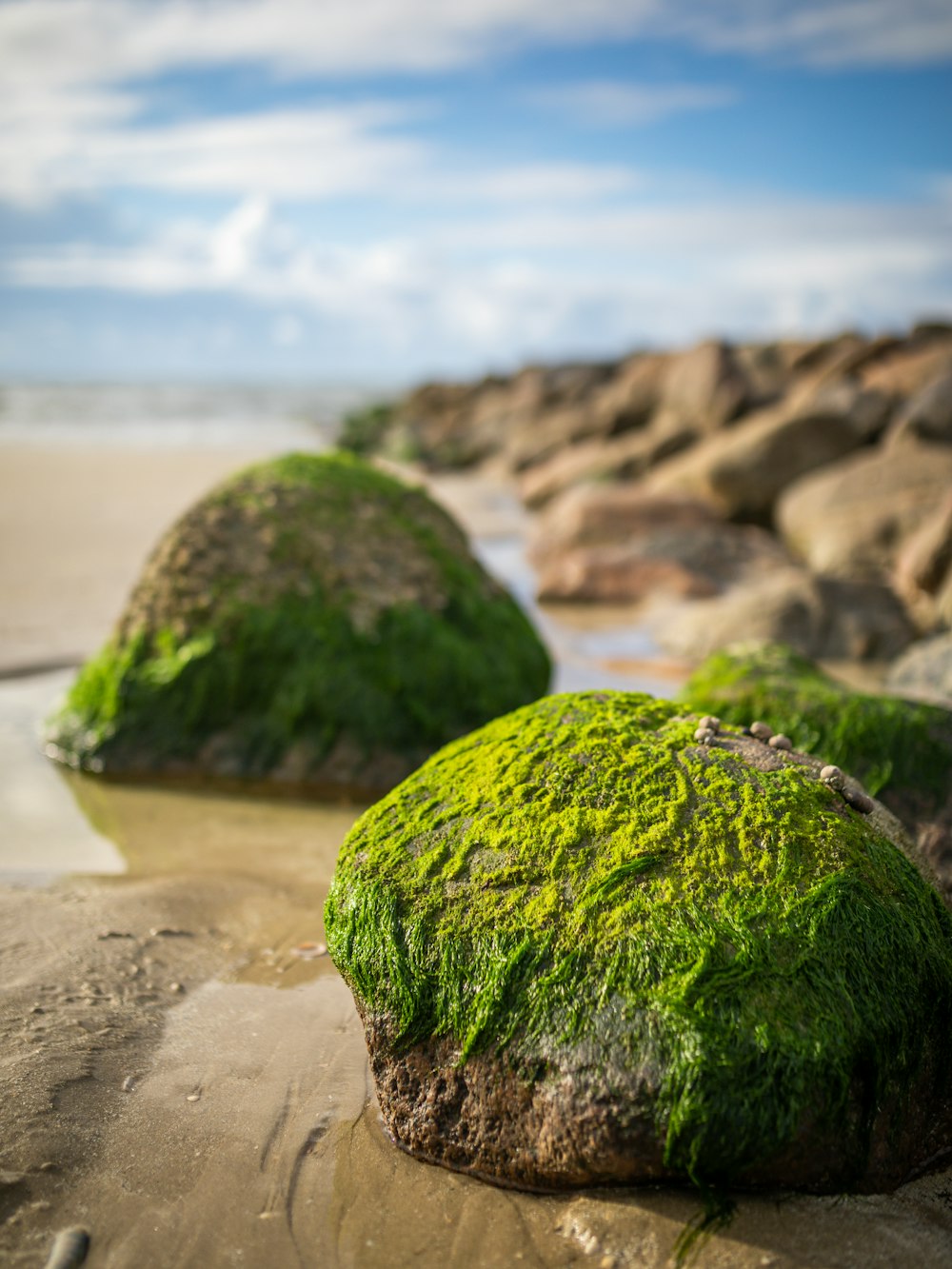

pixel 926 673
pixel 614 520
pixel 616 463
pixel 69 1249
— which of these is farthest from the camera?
pixel 616 463

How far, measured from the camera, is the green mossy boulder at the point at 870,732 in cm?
434

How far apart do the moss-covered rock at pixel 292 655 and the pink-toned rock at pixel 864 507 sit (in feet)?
19.3

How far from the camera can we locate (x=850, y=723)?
4598 mm

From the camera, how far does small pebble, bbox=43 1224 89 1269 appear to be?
7.88 feet

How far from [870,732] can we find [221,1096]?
2.90m

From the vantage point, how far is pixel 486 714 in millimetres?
6000

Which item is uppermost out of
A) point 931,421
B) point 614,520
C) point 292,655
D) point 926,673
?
point 292,655

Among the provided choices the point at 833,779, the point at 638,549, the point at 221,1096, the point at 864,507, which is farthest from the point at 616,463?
the point at 221,1096

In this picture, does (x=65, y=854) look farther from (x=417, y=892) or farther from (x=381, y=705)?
(x=417, y=892)

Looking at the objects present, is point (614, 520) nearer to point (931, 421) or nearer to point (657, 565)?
point (657, 565)

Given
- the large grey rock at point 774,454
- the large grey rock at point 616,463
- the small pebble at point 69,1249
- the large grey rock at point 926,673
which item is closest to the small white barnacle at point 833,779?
the small pebble at point 69,1249

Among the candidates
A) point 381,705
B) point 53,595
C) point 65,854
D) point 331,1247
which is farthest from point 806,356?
point 331,1247

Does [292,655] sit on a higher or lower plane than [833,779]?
lower

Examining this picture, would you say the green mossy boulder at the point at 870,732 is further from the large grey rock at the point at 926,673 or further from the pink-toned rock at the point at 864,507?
the pink-toned rock at the point at 864,507
